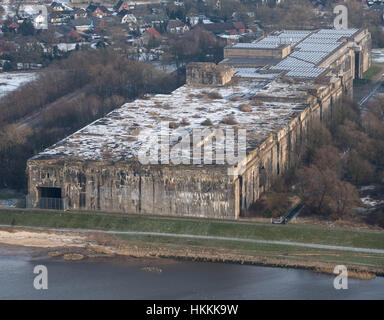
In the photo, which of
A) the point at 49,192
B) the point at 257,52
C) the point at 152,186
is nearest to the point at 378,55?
the point at 257,52

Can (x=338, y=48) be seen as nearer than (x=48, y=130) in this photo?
No

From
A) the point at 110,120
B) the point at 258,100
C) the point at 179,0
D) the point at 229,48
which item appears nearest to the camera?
the point at 110,120

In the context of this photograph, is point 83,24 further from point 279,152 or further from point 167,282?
point 167,282

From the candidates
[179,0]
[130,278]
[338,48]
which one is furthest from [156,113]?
[179,0]

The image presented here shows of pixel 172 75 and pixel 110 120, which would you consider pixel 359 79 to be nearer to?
pixel 172 75

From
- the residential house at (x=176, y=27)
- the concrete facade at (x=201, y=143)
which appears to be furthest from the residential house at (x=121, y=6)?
the concrete facade at (x=201, y=143)

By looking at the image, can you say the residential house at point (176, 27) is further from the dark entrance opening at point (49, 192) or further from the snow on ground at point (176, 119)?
the dark entrance opening at point (49, 192)

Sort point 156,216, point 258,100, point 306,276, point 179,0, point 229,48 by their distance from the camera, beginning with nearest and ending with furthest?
point 306,276
point 156,216
point 258,100
point 229,48
point 179,0

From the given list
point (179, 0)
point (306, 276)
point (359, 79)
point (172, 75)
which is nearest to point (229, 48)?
point (172, 75)
